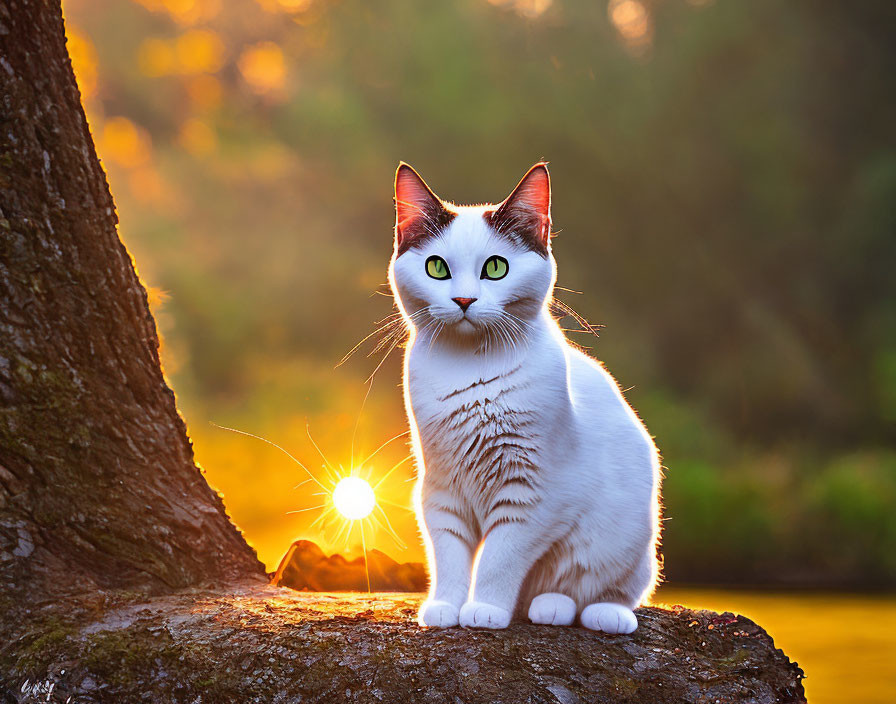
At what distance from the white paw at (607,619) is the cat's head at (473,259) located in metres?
0.81

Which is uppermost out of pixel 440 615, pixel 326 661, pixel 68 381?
pixel 68 381

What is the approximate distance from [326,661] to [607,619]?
776 millimetres

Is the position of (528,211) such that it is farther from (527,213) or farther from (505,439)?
(505,439)

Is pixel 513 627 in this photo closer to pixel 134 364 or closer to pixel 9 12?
pixel 134 364

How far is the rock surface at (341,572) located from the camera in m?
2.92

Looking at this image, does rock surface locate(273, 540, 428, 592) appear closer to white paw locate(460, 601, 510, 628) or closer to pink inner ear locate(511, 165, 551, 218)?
white paw locate(460, 601, 510, 628)

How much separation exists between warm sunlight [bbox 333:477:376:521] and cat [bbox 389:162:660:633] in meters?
0.51

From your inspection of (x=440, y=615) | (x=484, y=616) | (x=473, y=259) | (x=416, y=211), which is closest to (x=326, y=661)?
(x=440, y=615)

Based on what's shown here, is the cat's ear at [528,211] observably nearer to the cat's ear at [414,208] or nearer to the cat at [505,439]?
the cat at [505,439]

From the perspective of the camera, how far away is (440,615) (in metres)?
2.06

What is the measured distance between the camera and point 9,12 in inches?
93.4

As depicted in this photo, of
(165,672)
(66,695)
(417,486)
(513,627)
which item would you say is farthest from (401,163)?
(66,695)

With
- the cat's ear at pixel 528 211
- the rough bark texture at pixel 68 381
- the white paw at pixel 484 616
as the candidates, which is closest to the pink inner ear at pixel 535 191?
the cat's ear at pixel 528 211

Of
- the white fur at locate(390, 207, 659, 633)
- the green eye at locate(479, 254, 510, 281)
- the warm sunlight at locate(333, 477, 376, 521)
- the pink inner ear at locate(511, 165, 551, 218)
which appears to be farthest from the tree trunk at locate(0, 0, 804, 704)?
the pink inner ear at locate(511, 165, 551, 218)
